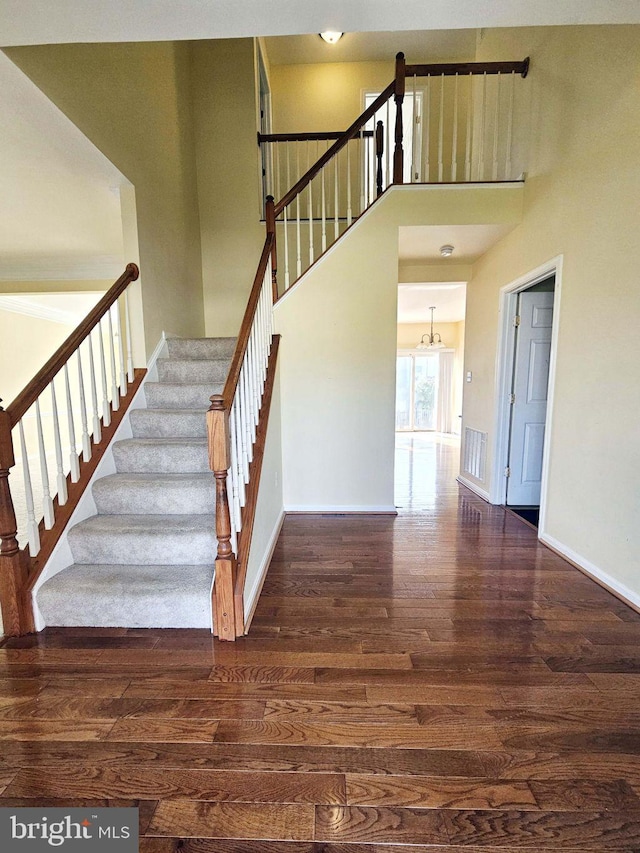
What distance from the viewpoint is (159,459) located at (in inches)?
100

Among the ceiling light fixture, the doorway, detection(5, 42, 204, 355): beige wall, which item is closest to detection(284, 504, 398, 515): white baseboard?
the doorway

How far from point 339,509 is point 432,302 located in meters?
5.00

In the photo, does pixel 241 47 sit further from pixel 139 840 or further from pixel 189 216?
pixel 139 840

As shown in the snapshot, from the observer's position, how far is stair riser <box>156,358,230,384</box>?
10.3ft

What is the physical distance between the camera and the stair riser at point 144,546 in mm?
2078

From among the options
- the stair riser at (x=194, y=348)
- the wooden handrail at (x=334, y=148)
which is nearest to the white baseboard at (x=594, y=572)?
the stair riser at (x=194, y=348)

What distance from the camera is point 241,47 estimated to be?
13.0 ft

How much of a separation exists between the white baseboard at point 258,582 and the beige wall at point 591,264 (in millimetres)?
2150

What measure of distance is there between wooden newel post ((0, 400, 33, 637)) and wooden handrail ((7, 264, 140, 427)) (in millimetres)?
83

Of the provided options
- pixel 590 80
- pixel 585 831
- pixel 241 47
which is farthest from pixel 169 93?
pixel 585 831

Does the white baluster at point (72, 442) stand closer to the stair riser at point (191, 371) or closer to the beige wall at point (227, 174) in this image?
the stair riser at point (191, 371)

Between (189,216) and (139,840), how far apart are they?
180 inches

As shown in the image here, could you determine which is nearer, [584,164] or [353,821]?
[353,821]

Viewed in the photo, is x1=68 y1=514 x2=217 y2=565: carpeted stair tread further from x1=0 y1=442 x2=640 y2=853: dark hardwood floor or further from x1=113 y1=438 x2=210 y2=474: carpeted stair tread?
x1=113 y1=438 x2=210 y2=474: carpeted stair tread
